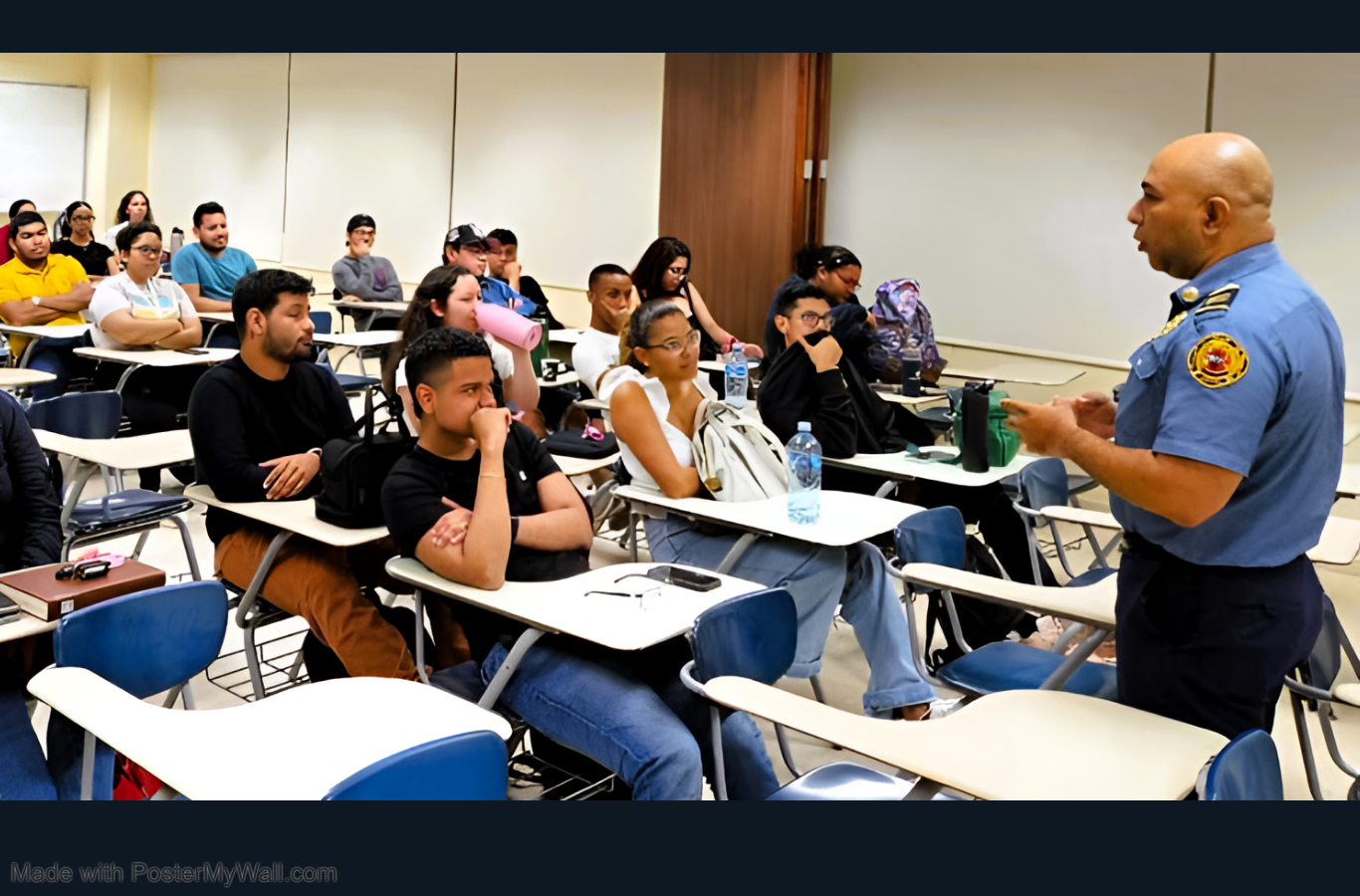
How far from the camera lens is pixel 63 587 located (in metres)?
2.33

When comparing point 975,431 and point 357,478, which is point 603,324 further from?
point 357,478

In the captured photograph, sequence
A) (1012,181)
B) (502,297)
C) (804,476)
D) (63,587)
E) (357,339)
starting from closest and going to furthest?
(63,587), (804,476), (502,297), (357,339), (1012,181)

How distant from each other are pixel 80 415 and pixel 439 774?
3366mm

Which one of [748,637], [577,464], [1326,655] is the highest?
[577,464]

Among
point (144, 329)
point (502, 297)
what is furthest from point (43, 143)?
point (502, 297)

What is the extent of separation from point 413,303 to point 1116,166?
4349 millimetres

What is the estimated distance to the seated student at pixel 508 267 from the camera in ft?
27.6

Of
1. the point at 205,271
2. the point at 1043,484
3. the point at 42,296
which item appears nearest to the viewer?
the point at 1043,484

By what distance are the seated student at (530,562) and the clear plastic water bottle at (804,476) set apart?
725mm

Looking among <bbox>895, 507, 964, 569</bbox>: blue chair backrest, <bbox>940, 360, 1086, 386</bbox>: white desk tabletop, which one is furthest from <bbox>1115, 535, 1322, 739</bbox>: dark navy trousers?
<bbox>940, 360, 1086, 386</bbox>: white desk tabletop

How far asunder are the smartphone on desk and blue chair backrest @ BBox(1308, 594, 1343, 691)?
1430 mm

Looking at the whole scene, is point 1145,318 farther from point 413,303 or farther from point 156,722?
point 156,722

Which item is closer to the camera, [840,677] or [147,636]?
[147,636]

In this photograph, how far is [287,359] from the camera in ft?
11.5
